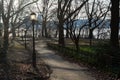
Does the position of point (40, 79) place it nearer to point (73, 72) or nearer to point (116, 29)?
point (73, 72)

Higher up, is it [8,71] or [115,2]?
[115,2]

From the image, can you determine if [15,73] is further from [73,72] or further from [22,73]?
[73,72]

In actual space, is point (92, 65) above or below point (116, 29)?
below

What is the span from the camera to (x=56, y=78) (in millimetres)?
16906

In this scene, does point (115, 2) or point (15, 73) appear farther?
point (115, 2)

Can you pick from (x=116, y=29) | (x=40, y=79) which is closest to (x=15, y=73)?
(x=40, y=79)

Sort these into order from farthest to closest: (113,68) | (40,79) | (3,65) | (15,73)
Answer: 1. (3,65)
2. (113,68)
3. (15,73)
4. (40,79)

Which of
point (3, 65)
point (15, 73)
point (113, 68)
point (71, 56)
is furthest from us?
point (71, 56)

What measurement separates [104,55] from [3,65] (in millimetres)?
6739

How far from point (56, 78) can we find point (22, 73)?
2.02 m

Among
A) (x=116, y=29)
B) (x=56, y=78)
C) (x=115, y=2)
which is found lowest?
(x=56, y=78)

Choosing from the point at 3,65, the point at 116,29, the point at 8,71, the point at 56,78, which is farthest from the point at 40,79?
the point at 116,29

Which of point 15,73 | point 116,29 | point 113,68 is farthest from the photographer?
point 116,29

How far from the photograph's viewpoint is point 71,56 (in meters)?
27.7
